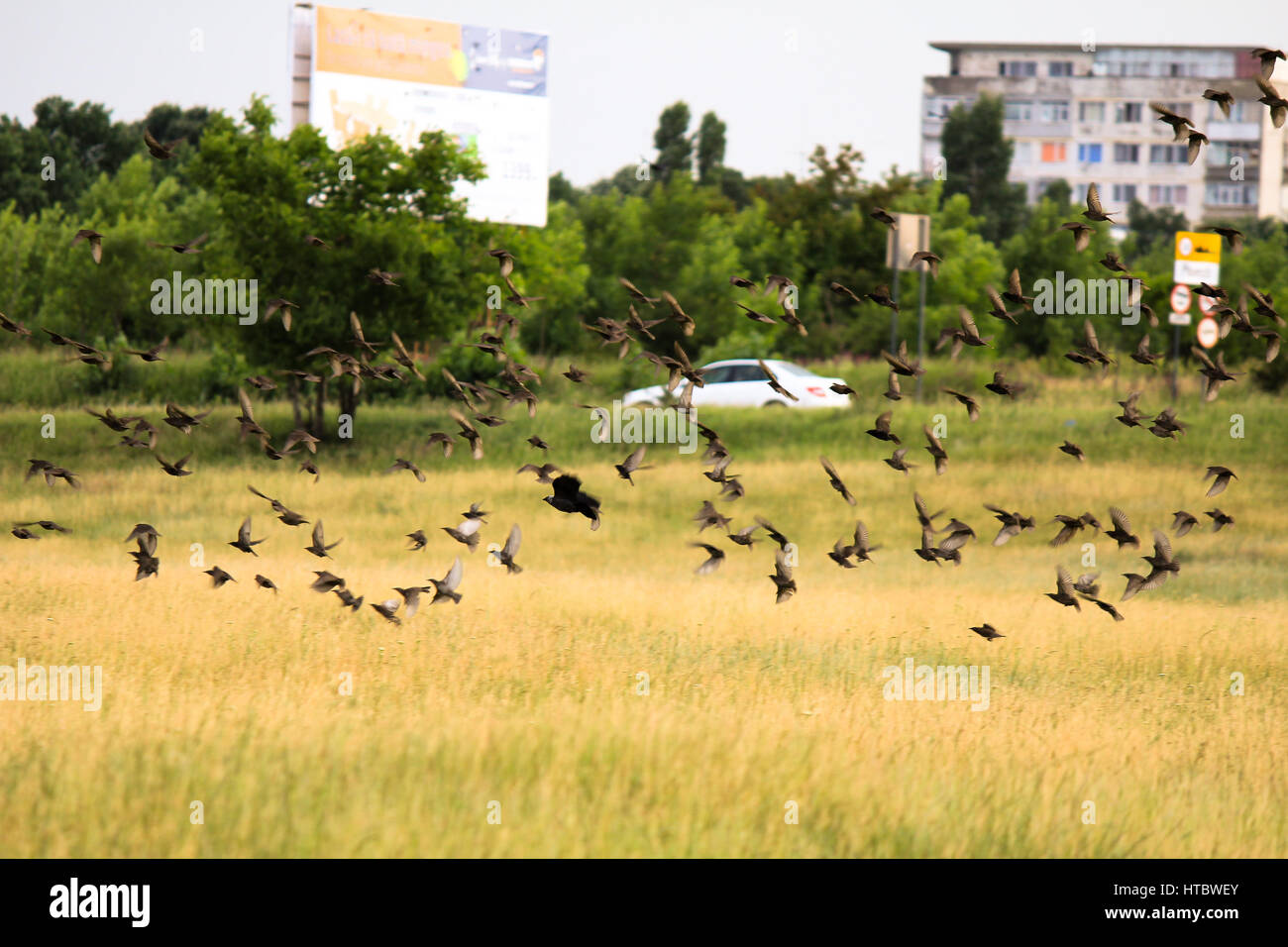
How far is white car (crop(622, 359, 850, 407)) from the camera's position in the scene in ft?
119

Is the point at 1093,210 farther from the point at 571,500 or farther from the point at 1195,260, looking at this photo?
the point at 1195,260

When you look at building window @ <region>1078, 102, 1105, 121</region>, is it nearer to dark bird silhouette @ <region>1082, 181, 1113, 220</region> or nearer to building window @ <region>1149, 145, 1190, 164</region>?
building window @ <region>1149, 145, 1190, 164</region>

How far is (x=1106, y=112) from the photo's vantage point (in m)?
120

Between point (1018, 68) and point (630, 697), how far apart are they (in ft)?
404

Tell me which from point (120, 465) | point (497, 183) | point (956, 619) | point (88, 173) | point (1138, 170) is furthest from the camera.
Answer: point (1138, 170)

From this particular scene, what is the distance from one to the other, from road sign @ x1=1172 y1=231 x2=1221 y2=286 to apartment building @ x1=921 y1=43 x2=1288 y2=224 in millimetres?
91518

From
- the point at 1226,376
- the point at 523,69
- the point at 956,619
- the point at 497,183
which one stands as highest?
the point at 523,69

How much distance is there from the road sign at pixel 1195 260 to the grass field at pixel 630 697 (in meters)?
6.79

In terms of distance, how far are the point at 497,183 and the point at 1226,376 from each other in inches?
1577

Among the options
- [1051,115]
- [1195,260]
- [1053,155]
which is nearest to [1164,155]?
[1053,155]

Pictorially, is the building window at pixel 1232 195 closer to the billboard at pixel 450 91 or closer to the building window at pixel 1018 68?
the building window at pixel 1018 68

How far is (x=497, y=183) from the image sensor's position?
1890 inches
